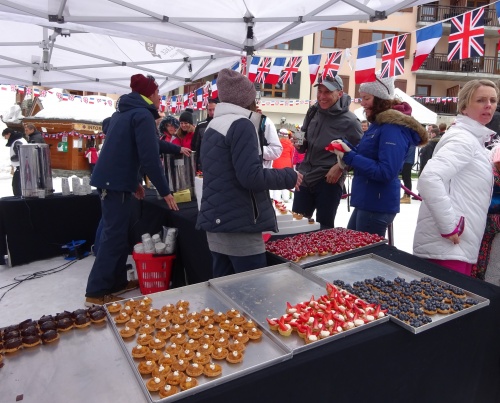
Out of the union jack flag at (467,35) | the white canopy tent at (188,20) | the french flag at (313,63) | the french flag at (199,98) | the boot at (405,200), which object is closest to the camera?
the union jack flag at (467,35)

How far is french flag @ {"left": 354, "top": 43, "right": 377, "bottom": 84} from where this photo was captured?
4.58 meters

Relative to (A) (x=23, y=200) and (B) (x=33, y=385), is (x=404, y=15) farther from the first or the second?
(B) (x=33, y=385)

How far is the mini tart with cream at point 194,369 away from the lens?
39.7 inches

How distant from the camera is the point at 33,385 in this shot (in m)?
0.96

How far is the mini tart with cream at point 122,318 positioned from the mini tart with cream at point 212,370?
16.0 inches

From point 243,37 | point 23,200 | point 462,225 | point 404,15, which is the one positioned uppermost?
point 404,15

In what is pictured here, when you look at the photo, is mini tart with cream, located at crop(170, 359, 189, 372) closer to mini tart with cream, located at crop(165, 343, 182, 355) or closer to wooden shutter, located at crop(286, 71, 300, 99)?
mini tart with cream, located at crop(165, 343, 182, 355)

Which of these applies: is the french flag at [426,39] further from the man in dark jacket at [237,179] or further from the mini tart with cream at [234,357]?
the mini tart with cream at [234,357]

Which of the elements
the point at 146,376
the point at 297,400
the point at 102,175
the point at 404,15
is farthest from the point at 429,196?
the point at 404,15

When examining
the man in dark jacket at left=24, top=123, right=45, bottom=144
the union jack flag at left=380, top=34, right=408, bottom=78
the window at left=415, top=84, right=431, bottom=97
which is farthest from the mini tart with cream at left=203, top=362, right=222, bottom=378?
the window at left=415, top=84, right=431, bottom=97

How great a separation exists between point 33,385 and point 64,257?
3708 mm

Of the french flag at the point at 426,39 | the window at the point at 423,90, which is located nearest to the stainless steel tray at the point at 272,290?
the french flag at the point at 426,39

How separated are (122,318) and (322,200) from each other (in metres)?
2.04

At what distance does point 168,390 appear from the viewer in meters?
0.92
